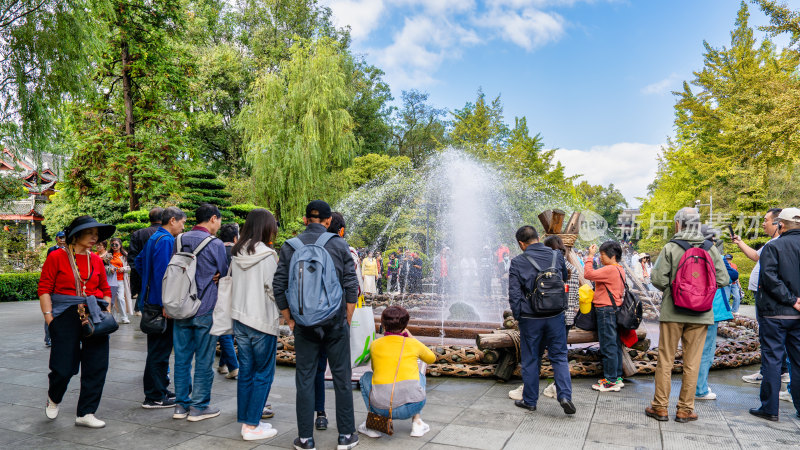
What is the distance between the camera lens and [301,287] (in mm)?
3574

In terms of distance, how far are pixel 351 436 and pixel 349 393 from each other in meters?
0.31

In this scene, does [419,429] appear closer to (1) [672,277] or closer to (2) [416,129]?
(1) [672,277]

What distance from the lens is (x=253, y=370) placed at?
13.0 ft

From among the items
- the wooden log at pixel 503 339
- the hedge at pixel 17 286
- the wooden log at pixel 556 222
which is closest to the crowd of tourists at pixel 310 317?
the wooden log at pixel 556 222

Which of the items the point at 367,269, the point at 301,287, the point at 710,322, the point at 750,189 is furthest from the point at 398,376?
the point at 750,189

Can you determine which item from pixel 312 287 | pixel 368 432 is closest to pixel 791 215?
pixel 368 432

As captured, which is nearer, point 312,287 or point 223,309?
point 312,287

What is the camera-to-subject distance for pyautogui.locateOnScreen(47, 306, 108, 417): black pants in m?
4.10

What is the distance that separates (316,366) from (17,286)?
53.0 feet

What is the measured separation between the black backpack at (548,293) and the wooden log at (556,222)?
43.2 inches

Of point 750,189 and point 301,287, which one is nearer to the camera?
point 301,287

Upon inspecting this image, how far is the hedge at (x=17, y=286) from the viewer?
15.2m

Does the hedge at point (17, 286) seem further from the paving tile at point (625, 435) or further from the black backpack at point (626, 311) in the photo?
the paving tile at point (625, 435)

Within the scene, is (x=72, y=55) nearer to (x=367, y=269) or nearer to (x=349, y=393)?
(x=349, y=393)
